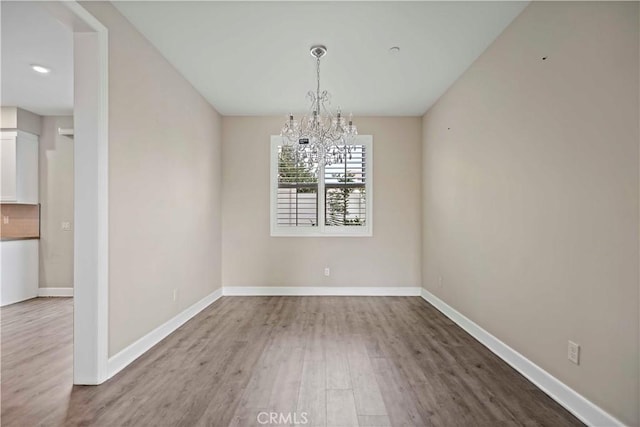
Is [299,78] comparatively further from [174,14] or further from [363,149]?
[363,149]

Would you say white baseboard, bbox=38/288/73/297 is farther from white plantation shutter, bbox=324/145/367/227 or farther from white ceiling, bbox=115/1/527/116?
white plantation shutter, bbox=324/145/367/227

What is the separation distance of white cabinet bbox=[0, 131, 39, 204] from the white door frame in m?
3.62

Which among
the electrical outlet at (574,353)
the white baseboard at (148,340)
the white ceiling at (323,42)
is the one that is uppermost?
the white ceiling at (323,42)

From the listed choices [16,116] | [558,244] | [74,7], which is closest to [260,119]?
[74,7]

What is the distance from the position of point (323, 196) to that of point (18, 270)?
453 centimetres

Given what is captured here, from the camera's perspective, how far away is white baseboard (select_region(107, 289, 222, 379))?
2402 millimetres

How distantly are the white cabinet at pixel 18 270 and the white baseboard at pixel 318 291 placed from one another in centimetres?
283

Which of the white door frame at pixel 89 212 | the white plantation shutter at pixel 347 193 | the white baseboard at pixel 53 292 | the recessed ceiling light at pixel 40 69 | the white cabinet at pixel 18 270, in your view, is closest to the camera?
the white door frame at pixel 89 212

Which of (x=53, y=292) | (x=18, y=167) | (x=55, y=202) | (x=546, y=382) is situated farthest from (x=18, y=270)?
(x=546, y=382)

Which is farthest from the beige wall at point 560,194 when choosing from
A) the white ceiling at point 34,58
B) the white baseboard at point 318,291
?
the white ceiling at point 34,58

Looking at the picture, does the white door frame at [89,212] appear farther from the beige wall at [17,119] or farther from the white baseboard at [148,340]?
the beige wall at [17,119]

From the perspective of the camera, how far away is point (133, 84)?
2686 millimetres

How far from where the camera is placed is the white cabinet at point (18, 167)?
4.64 metres

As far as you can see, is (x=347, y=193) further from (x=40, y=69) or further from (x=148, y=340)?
(x=40, y=69)
